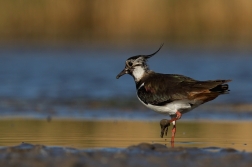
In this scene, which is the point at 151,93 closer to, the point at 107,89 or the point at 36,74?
the point at 107,89

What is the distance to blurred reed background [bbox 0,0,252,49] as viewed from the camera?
87.8ft

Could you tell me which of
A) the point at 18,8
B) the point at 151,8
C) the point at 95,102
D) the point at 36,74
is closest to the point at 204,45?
the point at 151,8

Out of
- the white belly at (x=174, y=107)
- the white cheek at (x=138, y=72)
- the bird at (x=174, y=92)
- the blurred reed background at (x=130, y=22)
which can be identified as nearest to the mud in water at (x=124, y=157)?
→ the bird at (x=174, y=92)

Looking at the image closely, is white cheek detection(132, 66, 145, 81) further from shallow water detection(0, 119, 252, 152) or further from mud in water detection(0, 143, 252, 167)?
mud in water detection(0, 143, 252, 167)

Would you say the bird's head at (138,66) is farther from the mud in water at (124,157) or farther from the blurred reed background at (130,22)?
the blurred reed background at (130,22)

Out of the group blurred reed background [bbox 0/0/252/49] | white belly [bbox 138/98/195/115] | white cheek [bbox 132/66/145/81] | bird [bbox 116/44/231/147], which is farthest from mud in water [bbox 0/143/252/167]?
blurred reed background [bbox 0/0/252/49]

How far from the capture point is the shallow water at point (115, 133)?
8727mm

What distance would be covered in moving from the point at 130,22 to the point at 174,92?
18442mm

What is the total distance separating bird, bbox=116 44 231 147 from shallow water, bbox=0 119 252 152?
16.8 inches

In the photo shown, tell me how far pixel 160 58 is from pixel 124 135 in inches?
563

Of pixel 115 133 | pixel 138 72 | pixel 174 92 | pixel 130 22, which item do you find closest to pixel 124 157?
pixel 174 92

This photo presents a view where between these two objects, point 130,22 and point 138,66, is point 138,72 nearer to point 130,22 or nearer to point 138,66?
point 138,66

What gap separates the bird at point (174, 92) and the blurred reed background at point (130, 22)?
17.3 metres

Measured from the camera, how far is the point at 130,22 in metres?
27.2
